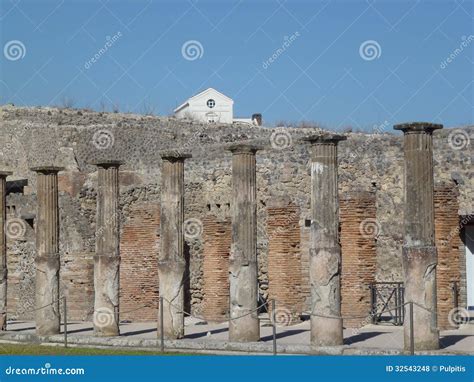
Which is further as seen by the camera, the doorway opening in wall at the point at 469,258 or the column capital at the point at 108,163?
the doorway opening in wall at the point at 469,258

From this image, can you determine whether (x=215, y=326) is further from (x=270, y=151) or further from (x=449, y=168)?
(x=449, y=168)

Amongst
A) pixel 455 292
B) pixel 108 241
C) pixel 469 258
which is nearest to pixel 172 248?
pixel 108 241

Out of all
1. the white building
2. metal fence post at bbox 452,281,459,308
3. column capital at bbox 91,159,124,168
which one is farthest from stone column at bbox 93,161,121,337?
the white building

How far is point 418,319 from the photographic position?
728 inches

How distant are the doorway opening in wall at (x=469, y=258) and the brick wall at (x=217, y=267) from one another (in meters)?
5.87

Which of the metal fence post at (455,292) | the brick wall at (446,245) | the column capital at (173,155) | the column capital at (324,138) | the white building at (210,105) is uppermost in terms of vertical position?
the white building at (210,105)

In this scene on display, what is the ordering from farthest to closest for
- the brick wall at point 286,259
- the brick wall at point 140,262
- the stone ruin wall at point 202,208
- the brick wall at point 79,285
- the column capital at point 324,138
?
1. the brick wall at point 79,285
2. the stone ruin wall at point 202,208
3. the brick wall at point 140,262
4. the brick wall at point 286,259
5. the column capital at point 324,138

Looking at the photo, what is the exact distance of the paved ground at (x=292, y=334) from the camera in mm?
19812

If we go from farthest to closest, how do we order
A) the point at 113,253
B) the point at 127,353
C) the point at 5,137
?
the point at 5,137
the point at 113,253
the point at 127,353

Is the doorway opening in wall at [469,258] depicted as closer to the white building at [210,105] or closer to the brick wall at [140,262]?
the brick wall at [140,262]

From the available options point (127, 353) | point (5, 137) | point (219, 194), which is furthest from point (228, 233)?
point (5, 137)

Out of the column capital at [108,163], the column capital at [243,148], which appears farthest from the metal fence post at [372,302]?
the column capital at [108,163]

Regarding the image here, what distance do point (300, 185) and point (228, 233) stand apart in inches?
106

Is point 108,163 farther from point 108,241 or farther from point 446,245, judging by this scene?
point 446,245
